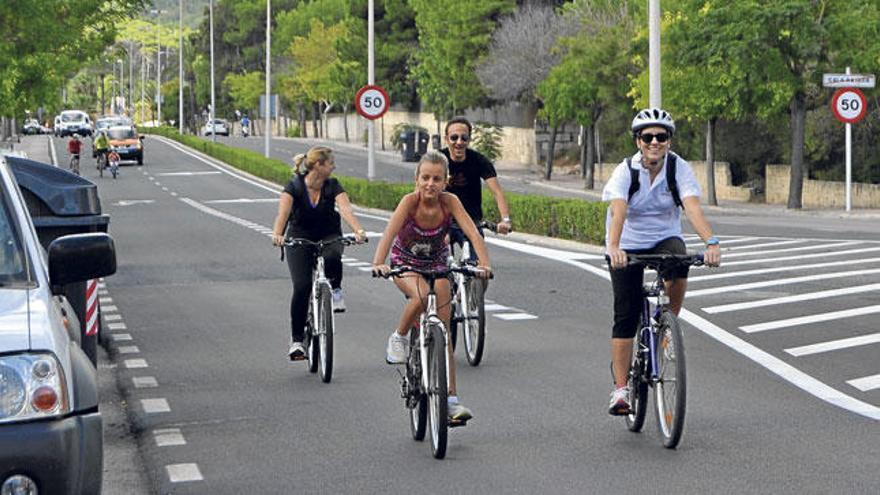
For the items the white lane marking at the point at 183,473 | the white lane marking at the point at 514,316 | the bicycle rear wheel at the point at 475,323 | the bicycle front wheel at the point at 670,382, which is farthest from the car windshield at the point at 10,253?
the white lane marking at the point at 514,316

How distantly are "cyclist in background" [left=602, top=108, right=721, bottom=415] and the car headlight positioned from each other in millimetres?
4328

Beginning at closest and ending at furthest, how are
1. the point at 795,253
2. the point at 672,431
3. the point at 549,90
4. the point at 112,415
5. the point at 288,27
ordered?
1. the point at 672,431
2. the point at 112,415
3. the point at 795,253
4. the point at 549,90
5. the point at 288,27

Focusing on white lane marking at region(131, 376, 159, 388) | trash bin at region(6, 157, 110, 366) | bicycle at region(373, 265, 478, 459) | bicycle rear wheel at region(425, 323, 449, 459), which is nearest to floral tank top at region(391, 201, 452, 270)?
bicycle at region(373, 265, 478, 459)

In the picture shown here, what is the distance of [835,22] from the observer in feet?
149

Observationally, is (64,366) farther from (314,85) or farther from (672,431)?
(314,85)

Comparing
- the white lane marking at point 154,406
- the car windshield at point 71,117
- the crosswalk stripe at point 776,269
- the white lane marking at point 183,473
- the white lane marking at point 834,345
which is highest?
the car windshield at point 71,117

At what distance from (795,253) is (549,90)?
35784 mm

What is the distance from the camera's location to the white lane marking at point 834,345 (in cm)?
1436

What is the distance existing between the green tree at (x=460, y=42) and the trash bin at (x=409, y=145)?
2.50m

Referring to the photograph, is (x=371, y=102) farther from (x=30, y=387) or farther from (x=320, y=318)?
(x=30, y=387)

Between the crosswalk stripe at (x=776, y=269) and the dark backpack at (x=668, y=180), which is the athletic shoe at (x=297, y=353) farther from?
the crosswalk stripe at (x=776, y=269)

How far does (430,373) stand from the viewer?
390 inches

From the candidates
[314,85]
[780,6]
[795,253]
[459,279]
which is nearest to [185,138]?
[314,85]

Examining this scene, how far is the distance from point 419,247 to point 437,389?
1.22 m
